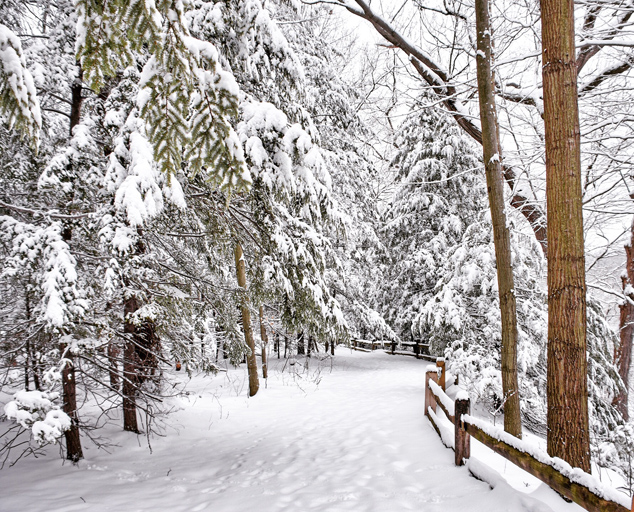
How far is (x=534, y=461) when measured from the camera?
9.50ft

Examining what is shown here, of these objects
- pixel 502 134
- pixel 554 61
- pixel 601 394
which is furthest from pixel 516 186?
pixel 601 394

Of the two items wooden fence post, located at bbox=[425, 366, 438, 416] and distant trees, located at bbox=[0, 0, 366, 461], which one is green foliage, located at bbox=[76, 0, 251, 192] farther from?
wooden fence post, located at bbox=[425, 366, 438, 416]

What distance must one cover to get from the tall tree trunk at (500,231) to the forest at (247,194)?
0.03 metres

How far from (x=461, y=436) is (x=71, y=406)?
5.21 metres

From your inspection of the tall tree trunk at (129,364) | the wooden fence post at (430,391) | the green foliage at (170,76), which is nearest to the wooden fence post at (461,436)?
the wooden fence post at (430,391)

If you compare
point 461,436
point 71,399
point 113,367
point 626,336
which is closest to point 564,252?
point 461,436

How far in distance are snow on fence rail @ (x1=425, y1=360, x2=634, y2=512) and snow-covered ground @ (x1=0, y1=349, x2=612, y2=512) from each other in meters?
0.21

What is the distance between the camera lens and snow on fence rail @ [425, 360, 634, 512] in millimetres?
2178

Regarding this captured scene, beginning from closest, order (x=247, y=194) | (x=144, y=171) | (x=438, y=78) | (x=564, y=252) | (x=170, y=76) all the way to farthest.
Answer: (x=170, y=76) → (x=564, y=252) → (x=144, y=171) → (x=247, y=194) → (x=438, y=78)

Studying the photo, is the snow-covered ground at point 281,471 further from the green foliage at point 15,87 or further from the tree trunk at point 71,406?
the green foliage at point 15,87

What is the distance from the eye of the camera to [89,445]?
19.5ft

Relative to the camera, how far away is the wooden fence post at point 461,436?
13.9 feet

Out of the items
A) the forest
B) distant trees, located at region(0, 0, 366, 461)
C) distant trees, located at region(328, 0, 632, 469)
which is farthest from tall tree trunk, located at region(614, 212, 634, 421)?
distant trees, located at region(0, 0, 366, 461)

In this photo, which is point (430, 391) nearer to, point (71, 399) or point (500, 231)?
point (500, 231)
